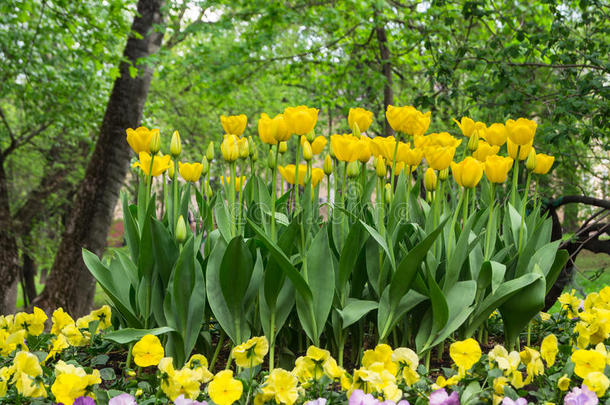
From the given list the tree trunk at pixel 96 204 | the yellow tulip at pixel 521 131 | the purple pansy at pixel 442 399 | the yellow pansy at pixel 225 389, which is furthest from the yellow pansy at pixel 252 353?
the tree trunk at pixel 96 204

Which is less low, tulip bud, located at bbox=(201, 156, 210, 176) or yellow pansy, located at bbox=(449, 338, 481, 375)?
tulip bud, located at bbox=(201, 156, 210, 176)

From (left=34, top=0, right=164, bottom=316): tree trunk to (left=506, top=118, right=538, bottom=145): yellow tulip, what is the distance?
4.34 metres

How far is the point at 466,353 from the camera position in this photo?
1.36 metres

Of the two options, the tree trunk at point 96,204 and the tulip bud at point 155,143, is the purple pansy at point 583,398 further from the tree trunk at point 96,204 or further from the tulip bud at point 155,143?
the tree trunk at point 96,204

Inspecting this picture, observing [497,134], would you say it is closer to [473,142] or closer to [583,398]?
[473,142]

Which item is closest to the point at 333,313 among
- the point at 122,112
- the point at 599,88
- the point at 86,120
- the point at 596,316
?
the point at 596,316

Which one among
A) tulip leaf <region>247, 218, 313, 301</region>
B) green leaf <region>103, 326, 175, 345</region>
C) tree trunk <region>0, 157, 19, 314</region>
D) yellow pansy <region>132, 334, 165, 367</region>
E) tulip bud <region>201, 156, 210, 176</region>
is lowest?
tree trunk <region>0, 157, 19, 314</region>

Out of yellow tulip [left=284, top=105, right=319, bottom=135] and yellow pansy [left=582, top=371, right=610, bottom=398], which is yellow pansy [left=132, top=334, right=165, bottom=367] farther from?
yellow pansy [left=582, top=371, right=610, bottom=398]

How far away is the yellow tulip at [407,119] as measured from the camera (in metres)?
1.61

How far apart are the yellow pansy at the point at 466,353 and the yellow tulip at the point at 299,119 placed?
0.66 metres

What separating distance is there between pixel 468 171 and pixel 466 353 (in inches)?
19.1

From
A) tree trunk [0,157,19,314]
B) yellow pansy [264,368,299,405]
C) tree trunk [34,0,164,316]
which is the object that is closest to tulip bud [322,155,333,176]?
yellow pansy [264,368,299,405]

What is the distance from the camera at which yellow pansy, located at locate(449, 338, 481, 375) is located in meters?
1.35

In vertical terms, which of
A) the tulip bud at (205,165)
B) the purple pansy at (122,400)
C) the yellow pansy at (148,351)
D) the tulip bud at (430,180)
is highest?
the tulip bud at (205,165)
